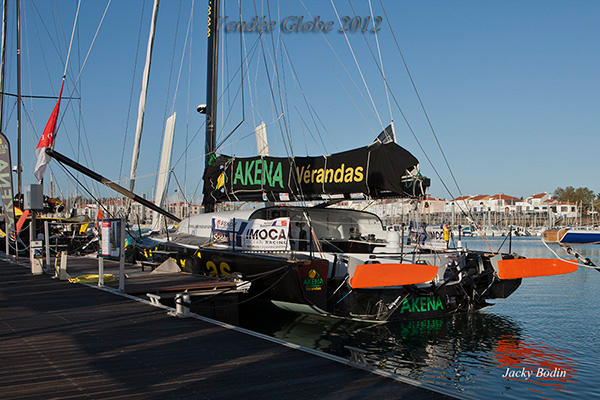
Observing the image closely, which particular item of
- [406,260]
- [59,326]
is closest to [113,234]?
[59,326]

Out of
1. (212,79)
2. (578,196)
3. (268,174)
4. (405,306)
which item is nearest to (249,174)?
(268,174)

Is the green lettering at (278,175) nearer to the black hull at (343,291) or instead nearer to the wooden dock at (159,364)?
the black hull at (343,291)

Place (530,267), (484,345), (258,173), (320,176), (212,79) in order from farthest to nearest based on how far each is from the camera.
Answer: (212,79)
(258,173)
(320,176)
(484,345)
(530,267)

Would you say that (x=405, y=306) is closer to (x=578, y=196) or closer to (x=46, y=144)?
(x=46, y=144)

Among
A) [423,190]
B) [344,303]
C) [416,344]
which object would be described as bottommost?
[416,344]

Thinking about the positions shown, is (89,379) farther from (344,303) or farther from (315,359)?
(344,303)

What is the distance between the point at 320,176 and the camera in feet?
41.3

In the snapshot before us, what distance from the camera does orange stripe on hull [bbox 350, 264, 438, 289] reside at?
8.60 metres

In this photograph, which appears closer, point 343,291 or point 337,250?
point 343,291

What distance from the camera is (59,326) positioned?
7.79 meters

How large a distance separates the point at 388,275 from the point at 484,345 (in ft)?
11.1

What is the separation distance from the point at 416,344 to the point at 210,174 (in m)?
7.72

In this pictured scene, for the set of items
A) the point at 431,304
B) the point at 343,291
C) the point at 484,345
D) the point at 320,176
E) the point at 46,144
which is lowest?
the point at 484,345

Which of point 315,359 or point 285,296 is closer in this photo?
point 315,359
